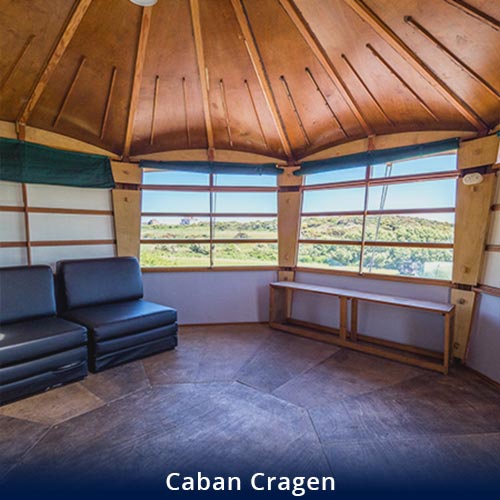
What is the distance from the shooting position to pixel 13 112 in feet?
10.9

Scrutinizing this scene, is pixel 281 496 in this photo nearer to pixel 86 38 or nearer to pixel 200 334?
pixel 200 334

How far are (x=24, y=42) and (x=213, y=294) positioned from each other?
10.9 feet

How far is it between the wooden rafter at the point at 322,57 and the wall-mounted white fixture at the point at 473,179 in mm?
1169

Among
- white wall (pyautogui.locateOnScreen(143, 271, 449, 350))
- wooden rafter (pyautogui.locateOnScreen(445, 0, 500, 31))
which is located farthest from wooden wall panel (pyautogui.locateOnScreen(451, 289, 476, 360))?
wooden rafter (pyautogui.locateOnScreen(445, 0, 500, 31))

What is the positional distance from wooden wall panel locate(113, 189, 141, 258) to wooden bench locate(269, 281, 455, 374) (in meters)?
1.94

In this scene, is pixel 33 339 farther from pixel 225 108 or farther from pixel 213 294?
pixel 225 108

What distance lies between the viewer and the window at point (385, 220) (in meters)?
3.47

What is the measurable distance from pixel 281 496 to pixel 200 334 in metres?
2.60

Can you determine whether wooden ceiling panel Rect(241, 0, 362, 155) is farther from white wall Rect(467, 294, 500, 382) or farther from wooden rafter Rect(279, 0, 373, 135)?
white wall Rect(467, 294, 500, 382)

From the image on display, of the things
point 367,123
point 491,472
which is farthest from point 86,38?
point 491,472

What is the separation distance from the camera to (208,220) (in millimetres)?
4527

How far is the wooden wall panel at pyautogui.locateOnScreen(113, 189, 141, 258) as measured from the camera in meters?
4.14

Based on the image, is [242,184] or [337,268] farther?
[242,184]

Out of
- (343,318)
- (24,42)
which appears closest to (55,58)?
(24,42)
